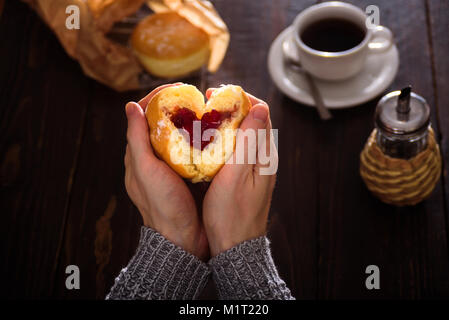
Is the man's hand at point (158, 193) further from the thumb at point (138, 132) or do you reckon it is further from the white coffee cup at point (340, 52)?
the white coffee cup at point (340, 52)

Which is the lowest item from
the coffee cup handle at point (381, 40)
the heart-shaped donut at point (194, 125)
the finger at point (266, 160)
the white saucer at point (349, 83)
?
the white saucer at point (349, 83)

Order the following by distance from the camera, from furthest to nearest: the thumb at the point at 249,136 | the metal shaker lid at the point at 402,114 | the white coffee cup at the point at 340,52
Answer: the white coffee cup at the point at 340,52 → the metal shaker lid at the point at 402,114 → the thumb at the point at 249,136

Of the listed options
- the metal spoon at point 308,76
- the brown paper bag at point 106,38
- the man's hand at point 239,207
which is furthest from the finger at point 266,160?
the brown paper bag at point 106,38

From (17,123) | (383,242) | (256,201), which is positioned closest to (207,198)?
(256,201)

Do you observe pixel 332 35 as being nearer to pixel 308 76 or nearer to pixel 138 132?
pixel 308 76

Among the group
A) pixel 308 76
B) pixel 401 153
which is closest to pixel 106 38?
pixel 308 76

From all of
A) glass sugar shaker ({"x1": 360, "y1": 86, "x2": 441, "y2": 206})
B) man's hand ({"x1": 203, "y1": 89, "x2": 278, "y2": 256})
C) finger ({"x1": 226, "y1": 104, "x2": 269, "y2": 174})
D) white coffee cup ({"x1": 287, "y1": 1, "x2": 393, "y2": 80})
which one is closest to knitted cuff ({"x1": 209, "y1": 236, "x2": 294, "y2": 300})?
man's hand ({"x1": 203, "y1": 89, "x2": 278, "y2": 256})
